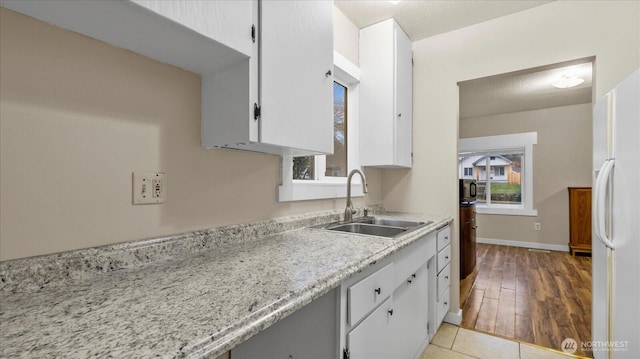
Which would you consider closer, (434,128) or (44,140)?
(44,140)

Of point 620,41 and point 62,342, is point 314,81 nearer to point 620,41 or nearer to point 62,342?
point 62,342

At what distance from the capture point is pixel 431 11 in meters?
2.09

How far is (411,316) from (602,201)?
3.72 ft

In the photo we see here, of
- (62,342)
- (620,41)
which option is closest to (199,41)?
(62,342)

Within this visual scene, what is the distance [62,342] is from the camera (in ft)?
1.62

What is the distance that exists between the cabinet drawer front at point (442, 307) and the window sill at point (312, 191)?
99cm

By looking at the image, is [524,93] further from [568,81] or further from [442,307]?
[442,307]

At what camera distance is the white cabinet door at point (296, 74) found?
108cm

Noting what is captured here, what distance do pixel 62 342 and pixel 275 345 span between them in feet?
2.23

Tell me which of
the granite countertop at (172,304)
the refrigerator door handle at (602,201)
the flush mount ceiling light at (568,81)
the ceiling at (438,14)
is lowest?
the granite countertop at (172,304)

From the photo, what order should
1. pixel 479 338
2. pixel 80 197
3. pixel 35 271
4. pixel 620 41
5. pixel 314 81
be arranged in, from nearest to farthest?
pixel 35 271, pixel 80 197, pixel 314 81, pixel 620 41, pixel 479 338

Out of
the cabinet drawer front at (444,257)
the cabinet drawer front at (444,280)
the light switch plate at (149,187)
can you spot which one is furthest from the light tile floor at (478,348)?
the light switch plate at (149,187)

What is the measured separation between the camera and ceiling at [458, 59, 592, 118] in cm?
331

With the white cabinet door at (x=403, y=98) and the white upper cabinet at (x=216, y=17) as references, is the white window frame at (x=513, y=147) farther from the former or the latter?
the white upper cabinet at (x=216, y=17)
